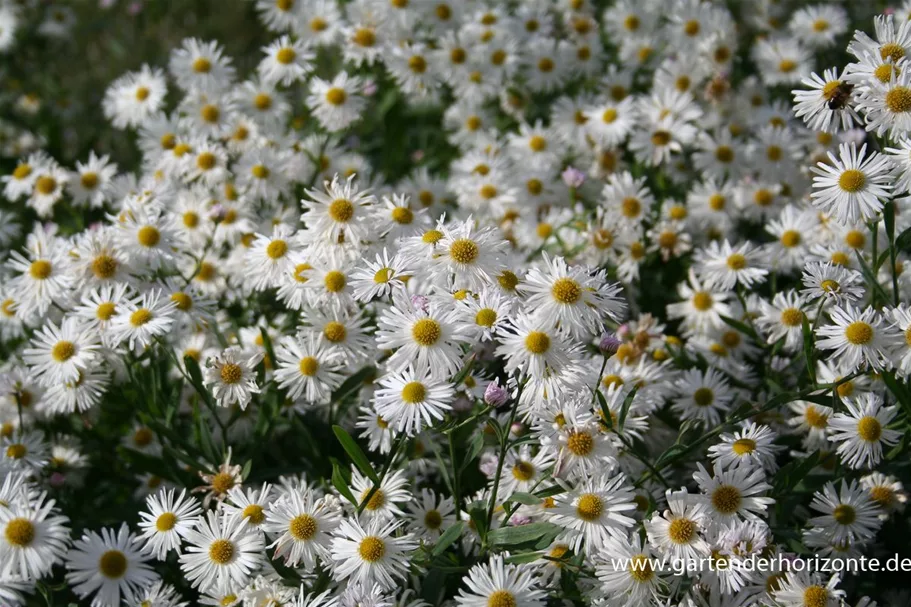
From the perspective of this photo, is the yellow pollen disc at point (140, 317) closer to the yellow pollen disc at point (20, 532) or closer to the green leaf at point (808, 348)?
the yellow pollen disc at point (20, 532)

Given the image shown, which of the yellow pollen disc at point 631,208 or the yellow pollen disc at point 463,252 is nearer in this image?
the yellow pollen disc at point 463,252

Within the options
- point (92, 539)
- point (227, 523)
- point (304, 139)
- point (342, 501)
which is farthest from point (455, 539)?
point (304, 139)

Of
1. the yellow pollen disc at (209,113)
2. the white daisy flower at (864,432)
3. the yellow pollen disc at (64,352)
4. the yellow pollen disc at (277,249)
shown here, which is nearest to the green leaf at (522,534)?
the white daisy flower at (864,432)

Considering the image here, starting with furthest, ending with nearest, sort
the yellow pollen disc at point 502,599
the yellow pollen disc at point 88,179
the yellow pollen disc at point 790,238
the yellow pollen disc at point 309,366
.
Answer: the yellow pollen disc at point 88,179 < the yellow pollen disc at point 790,238 < the yellow pollen disc at point 309,366 < the yellow pollen disc at point 502,599

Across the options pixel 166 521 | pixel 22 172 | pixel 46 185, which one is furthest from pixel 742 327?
pixel 22 172

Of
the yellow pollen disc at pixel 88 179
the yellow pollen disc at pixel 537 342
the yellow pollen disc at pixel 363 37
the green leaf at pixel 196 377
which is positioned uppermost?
the yellow pollen disc at pixel 363 37

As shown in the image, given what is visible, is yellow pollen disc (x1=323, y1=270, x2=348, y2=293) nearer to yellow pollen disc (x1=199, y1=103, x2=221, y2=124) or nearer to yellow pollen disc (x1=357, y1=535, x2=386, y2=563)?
yellow pollen disc (x1=357, y1=535, x2=386, y2=563)
